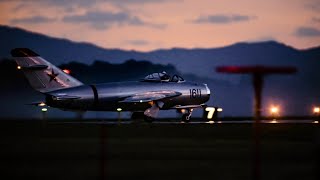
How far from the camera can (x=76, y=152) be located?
109ft

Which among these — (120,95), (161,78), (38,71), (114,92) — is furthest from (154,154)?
(161,78)

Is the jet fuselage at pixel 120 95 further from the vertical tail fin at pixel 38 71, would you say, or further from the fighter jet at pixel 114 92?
the vertical tail fin at pixel 38 71

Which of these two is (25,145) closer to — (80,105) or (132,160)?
(132,160)

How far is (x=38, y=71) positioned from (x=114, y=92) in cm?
737

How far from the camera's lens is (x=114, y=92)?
64.1m

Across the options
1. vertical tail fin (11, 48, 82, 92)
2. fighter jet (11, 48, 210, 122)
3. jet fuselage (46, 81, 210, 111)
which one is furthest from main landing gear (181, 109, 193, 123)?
vertical tail fin (11, 48, 82, 92)

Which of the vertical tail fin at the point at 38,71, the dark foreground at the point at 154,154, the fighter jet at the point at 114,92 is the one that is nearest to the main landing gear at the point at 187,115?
the fighter jet at the point at 114,92

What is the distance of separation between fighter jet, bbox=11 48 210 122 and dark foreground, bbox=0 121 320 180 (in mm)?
8833

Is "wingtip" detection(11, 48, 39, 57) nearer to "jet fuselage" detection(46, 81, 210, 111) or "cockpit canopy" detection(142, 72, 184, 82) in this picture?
"jet fuselage" detection(46, 81, 210, 111)

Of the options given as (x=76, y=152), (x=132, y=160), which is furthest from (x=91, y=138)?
(x=132, y=160)

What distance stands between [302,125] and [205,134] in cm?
1329

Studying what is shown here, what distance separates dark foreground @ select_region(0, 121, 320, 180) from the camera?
2497 cm

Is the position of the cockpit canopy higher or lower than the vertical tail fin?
lower

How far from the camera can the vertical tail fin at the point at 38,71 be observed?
5891cm
